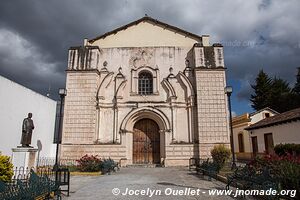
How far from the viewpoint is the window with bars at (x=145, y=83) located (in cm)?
1717

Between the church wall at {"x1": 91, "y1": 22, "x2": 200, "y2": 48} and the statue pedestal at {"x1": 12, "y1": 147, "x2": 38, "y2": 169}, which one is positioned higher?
the church wall at {"x1": 91, "y1": 22, "x2": 200, "y2": 48}

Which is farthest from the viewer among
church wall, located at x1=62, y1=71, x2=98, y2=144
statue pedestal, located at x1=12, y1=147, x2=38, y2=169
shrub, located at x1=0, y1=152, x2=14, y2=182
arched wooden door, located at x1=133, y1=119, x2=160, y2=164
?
arched wooden door, located at x1=133, y1=119, x2=160, y2=164

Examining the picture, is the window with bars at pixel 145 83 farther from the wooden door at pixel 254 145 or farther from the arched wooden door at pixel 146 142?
the wooden door at pixel 254 145

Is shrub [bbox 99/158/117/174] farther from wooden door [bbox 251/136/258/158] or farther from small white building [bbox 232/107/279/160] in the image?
small white building [bbox 232/107/279/160]

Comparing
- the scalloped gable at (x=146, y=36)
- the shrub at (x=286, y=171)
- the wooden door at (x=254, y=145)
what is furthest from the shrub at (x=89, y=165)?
the wooden door at (x=254, y=145)

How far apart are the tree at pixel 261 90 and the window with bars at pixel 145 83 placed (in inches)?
1053

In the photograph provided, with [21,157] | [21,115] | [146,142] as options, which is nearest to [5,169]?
[21,157]

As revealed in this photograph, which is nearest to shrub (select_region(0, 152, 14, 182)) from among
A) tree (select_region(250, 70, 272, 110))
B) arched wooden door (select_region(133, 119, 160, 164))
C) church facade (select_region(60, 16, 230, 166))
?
church facade (select_region(60, 16, 230, 166))

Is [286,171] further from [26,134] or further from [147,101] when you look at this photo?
[147,101]

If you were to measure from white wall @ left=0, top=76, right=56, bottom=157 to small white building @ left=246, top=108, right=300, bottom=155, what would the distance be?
47.2 feet

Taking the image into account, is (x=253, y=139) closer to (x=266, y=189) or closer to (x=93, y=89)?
(x=93, y=89)

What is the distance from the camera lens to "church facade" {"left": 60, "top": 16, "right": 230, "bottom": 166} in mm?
15555

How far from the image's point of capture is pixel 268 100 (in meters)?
36.9

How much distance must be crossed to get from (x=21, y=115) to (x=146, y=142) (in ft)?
25.9
